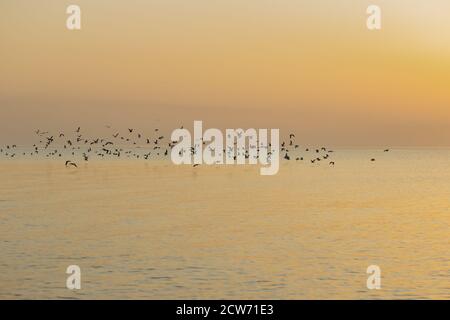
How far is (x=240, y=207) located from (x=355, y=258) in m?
29.5

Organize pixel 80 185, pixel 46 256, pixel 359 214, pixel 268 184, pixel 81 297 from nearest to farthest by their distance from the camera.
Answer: pixel 81 297
pixel 46 256
pixel 359 214
pixel 80 185
pixel 268 184

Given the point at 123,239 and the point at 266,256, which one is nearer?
the point at 266,256

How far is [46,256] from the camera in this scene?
39.7m

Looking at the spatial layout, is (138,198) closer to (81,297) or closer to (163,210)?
(163,210)

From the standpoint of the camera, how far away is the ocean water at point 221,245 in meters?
32.5

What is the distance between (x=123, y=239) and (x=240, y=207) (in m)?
24.1

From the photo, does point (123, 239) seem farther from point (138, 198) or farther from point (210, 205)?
point (138, 198)

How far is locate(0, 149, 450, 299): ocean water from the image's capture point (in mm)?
32500

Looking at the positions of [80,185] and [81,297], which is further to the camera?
[80,185]

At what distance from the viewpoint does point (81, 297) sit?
30.6 metres

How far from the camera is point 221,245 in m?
44.1
